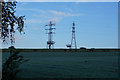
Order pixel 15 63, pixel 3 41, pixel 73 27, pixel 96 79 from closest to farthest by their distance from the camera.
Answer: pixel 15 63 → pixel 3 41 → pixel 96 79 → pixel 73 27

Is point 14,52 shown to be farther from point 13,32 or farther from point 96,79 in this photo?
point 96,79

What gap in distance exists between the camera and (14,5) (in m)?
12.0

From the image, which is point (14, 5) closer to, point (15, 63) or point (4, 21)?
point (4, 21)

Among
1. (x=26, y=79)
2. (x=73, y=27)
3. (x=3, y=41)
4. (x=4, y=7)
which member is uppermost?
(x=73, y=27)

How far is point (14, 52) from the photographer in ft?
35.7

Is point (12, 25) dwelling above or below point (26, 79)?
above

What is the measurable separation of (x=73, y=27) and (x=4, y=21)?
393 feet

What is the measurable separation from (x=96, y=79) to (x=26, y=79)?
4626 millimetres

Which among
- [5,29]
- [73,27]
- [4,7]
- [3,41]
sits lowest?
[3,41]

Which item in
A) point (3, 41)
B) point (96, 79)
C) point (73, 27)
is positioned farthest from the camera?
point (73, 27)

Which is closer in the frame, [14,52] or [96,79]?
[14,52]

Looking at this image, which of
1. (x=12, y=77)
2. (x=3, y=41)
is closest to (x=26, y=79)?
(x=12, y=77)

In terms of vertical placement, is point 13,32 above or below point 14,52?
above

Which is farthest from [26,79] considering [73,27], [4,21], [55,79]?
[73,27]
